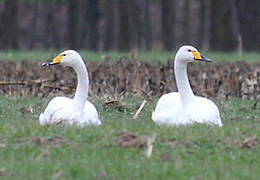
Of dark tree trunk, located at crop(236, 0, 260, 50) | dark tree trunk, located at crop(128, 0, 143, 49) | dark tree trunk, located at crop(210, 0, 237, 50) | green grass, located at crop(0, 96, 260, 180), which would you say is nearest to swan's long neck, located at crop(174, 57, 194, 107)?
green grass, located at crop(0, 96, 260, 180)

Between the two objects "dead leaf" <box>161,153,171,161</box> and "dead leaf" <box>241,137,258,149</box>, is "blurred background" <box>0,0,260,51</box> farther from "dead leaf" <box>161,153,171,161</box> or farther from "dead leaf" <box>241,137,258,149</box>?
"dead leaf" <box>161,153,171,161</box>

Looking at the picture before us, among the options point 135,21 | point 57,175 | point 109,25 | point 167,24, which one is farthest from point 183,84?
point 109,25

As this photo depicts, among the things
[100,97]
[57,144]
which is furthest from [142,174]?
[100,97]

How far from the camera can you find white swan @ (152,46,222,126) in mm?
9203

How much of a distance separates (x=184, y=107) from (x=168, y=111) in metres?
0.29

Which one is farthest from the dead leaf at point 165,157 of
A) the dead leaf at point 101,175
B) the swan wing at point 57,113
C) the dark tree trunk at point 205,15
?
the dark tree trunk at point 205,15

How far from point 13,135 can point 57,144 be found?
621mm

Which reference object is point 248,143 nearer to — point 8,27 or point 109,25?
point 8,27

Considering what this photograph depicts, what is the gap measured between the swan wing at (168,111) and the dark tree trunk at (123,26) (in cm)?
2166

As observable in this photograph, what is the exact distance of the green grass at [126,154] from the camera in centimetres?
659

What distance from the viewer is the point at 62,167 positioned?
22.0 ft

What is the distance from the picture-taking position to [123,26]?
3209 cm

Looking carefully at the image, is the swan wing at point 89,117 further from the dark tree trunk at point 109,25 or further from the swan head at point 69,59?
the dark tree trunk at point 109,25

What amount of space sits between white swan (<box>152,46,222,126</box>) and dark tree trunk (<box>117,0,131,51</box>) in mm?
21748
